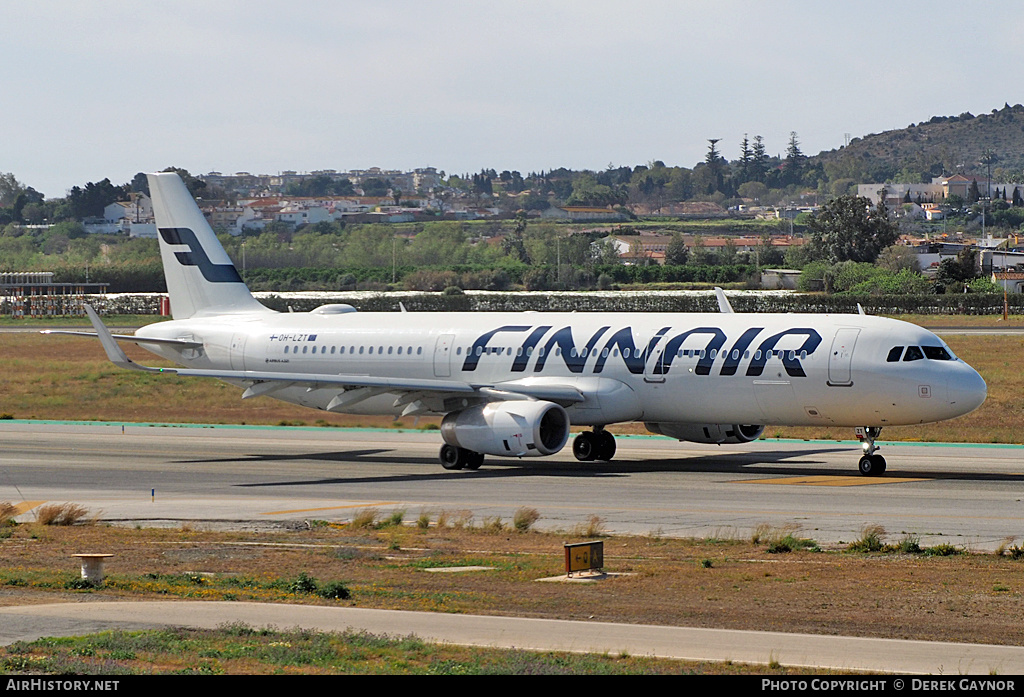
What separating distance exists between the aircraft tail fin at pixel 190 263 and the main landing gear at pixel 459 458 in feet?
40.4

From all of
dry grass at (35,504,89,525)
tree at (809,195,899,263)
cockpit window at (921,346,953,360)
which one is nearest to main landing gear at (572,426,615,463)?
cockpit window at (921,346,953,360)

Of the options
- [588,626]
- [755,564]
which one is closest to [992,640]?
[588,626]

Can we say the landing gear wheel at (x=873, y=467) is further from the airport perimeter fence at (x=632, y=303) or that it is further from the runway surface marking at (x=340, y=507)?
the airport perimeter fence at (x=632, y=303)

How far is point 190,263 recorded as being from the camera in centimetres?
4966

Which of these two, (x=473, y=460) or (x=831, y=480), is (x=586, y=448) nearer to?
(x=473, y=460)

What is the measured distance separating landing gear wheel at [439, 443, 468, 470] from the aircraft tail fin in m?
12.3

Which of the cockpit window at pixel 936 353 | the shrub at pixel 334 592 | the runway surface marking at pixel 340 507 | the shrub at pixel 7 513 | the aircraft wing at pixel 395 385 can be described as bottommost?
the runway surface marking at pixel 340 507

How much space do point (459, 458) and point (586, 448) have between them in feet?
13.2

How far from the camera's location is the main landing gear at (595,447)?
136ft

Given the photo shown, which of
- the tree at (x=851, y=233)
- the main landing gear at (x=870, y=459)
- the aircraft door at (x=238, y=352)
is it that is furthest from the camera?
the tree at (x=851, y=233)

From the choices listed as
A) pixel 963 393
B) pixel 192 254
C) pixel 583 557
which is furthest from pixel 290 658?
pixel 192 254

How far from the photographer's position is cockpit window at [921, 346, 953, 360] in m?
35.8

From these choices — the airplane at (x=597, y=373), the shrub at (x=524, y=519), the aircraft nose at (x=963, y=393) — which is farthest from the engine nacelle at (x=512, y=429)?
the aircraft nose at (x=963, y=393)

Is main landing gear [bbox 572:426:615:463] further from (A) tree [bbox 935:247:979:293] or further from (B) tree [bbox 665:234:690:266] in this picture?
(B) tree [bbox 665:234:690:266]
